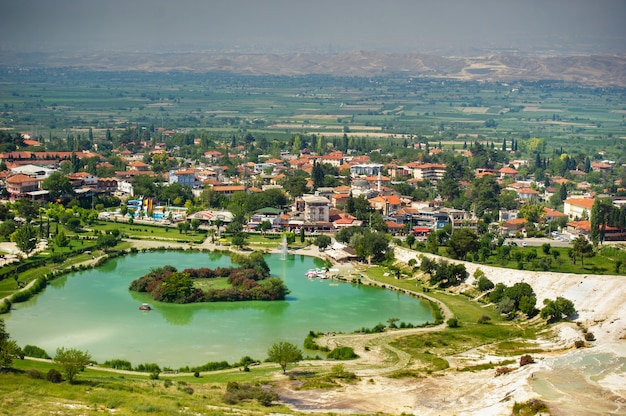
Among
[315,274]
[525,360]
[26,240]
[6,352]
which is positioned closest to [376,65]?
[315,274]

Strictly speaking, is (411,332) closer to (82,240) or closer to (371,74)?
(82,240)

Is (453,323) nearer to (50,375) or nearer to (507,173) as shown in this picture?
(50,375)

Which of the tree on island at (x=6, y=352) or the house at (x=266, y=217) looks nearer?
the tree on island at (x=6, y=352)

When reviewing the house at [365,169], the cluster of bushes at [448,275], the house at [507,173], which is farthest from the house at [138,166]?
the cluster of bushes at [448,275]

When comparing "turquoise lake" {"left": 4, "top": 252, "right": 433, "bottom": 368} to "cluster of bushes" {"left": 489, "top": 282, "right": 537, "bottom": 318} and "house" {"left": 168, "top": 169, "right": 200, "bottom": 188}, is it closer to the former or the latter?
"cluster of bushes" {"left": 489, "top": 282, "right": 537, "bottom": 318}

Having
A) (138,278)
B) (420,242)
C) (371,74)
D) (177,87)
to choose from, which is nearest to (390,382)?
(138,278)

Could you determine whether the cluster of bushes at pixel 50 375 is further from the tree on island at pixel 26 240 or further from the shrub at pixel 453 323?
the tree on island at pixel 26 240

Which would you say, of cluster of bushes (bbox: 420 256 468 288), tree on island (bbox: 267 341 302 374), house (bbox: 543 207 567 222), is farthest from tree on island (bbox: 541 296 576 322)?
house (bbox: 543 207 567 222)

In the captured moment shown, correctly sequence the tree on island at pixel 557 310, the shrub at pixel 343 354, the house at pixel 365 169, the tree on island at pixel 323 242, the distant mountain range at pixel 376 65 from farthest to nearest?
1. the distant mountain range at pixel 376 65
2. the house at pixel 365 169
3. the tree on island at pixel 323 242
4. the tree on island at pixel 557 310
5. the shrub at pixel 343 354
